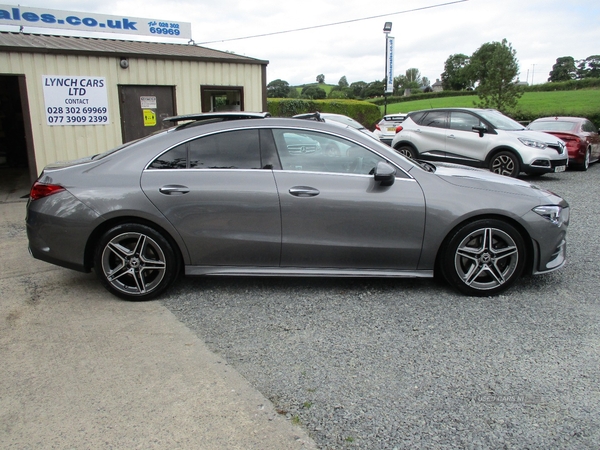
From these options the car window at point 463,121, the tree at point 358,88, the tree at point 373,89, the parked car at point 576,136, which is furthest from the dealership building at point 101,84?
the tree at point 358,88

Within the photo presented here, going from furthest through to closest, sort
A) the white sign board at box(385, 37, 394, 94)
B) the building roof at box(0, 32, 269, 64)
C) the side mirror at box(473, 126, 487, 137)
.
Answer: the white sign board at box(385, 37, 394, 94) < the side mirror at box(473, 126, 487, 137) < the building roof at box(0, 32, 269, 64)

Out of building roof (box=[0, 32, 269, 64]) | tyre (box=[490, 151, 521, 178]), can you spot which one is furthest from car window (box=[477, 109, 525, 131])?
building roof (box=[0, 32, 269, 64])

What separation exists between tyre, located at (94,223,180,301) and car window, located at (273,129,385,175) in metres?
1.27

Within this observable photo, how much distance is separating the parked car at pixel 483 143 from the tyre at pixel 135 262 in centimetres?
884

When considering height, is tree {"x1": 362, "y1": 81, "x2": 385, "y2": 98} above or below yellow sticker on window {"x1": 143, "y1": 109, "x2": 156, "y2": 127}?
above

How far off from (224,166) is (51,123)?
6371 millimetres

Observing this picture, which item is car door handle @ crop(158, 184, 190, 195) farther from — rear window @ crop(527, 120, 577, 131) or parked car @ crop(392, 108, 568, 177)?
rear window @ crop(527, 120, 577, 131)

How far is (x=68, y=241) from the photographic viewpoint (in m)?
4.03

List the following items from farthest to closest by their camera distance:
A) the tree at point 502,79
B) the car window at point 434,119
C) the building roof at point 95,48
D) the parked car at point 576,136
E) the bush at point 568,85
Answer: the bush at point 568,85 < the tree at point 502,79 < the parked car at point 576,136 < the car window at point 434,119 < the building roof at point 95,48

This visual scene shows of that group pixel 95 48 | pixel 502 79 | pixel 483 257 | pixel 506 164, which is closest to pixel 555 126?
pixel 506 164

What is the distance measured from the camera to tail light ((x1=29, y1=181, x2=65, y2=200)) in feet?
13.2

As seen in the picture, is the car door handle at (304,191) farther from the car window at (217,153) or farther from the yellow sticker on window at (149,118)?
the yellow sticker on window at (149,118)

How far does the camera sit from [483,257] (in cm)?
411

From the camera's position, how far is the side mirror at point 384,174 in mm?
3949
